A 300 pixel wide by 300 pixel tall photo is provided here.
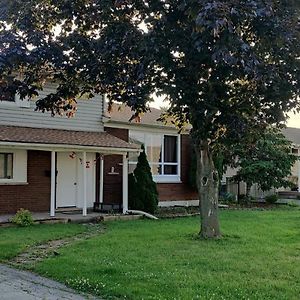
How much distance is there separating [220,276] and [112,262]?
212 centimetres

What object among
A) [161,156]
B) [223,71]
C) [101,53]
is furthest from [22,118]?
[223,71]

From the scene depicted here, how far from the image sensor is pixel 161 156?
22.9m

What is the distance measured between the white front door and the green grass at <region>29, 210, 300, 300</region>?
539 cm

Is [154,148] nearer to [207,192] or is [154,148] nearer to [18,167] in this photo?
[18,167]

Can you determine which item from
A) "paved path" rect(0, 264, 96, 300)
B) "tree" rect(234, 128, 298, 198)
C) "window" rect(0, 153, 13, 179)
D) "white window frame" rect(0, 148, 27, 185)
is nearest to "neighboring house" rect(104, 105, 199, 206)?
"tree" rect(234, 128, 298, 198)

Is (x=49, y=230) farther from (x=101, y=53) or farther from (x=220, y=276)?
(x=220, y=276)

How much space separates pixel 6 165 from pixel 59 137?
208 centimetres

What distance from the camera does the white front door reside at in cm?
1948

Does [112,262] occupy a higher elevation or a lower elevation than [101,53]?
lower

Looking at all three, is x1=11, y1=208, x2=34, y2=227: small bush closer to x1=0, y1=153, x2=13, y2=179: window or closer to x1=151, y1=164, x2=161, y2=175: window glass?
x1=0, y1=153, x2=13, y2=179: window

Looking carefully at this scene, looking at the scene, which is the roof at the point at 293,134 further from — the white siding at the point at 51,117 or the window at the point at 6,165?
the window at the point at 6,165

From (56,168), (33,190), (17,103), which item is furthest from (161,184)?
(17,103)

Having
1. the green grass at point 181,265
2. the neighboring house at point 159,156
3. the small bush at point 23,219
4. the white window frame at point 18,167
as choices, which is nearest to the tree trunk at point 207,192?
the green grass at point 181,265

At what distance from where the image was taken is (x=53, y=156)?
686 inches
